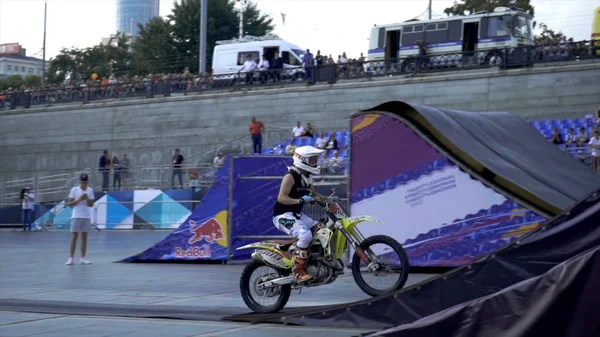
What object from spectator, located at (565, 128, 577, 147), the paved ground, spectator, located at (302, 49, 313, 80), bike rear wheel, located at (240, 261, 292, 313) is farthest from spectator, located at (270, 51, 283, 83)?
bike rear wheel, located at (240, 261, 292, 313)

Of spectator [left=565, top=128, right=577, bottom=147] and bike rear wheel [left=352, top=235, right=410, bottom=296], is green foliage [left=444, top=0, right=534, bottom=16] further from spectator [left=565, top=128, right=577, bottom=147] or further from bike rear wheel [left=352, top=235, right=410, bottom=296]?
bike rear wheel [left=352, top=235, right=410, bottom=296]

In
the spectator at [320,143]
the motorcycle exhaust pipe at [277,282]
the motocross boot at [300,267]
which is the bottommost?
the motorcycle exhaust pipe at [277,282]

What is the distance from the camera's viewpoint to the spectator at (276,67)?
124ft

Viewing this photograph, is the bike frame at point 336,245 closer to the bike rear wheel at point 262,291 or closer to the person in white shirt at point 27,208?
the bike rear wheel at point 262,291

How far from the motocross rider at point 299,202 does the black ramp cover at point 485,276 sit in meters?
0.94

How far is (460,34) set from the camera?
3588 cm

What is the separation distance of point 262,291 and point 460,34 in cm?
2677

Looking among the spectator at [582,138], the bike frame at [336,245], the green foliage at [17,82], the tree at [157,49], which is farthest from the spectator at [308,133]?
the green foliage at [17,82]

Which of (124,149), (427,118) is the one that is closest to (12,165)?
(124,149)

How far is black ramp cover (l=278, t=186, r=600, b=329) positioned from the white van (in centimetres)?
3215

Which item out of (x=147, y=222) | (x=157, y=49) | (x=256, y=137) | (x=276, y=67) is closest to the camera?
(x=147, y=222)

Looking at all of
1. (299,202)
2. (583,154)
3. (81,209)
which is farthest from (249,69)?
(299,202)

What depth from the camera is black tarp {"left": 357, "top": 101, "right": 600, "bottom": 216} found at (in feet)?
45.6

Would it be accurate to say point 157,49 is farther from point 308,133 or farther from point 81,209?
point 81,209
